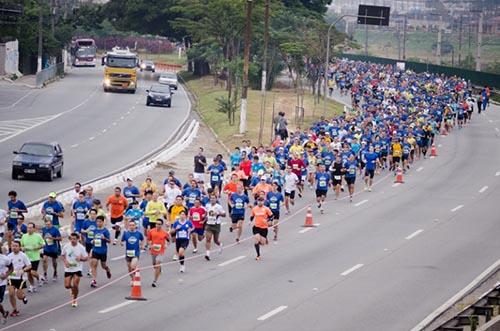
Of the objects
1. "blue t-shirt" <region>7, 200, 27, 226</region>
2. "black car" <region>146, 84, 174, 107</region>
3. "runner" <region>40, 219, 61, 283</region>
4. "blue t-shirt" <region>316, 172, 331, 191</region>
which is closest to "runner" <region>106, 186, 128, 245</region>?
"blue t-shirt" <region>7, 200, 27, 226</region>

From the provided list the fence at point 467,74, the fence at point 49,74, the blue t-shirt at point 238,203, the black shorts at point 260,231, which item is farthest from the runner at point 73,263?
the fence at point 467,74

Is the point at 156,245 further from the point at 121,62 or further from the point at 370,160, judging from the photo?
the point at 121,62

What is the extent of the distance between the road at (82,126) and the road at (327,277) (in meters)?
9.25

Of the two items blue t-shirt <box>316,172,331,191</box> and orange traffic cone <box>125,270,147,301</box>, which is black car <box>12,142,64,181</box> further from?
orange traffic cone <box>125,270,147,301</box>

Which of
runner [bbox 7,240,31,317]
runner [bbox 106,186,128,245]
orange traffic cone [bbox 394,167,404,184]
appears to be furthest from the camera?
orange traffic cone [bbox 394,167,404,184]

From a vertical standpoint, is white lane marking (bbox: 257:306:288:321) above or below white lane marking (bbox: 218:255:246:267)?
above

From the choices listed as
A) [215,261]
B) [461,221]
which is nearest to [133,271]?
[215,261]

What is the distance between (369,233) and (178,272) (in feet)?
26.9

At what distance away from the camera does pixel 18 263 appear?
2073 cm

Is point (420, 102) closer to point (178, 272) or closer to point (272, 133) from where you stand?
point (272, 133)

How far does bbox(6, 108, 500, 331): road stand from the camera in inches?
837

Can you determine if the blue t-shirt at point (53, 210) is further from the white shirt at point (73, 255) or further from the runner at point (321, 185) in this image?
the runner at point (321, 185)

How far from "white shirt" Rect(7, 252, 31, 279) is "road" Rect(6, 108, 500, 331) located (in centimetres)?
77

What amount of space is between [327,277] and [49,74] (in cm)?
7002
